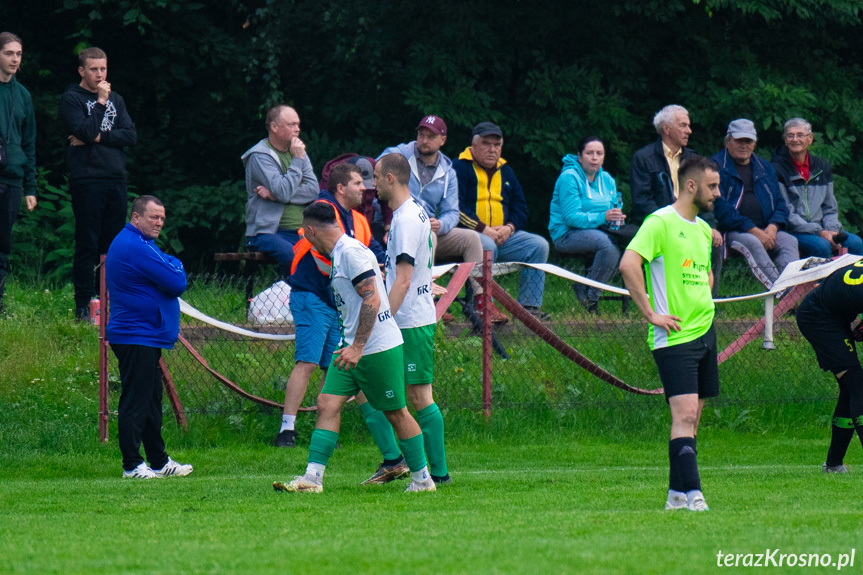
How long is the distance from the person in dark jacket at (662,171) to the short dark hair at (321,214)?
18.1 ft

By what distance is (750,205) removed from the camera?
1256cm

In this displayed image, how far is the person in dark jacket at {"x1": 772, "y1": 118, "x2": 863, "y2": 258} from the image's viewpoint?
12773 millimetres

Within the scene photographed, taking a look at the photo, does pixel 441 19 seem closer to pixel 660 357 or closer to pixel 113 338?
pixel 113 338

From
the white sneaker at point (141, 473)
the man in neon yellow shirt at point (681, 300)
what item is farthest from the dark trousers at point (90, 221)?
the man in neon yellow shirt at point (681, 300)

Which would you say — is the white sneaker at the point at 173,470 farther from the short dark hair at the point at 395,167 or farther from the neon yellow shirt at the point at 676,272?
the neon yellow shirt at the point at 676,272

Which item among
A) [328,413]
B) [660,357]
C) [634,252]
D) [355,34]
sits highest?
[355,34]

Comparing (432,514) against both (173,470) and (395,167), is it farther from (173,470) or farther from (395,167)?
(173,470)

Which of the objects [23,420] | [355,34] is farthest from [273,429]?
[355,34]

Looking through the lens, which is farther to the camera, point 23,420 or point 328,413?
point 23,420

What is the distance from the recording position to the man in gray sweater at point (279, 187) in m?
11.2

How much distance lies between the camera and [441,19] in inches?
666

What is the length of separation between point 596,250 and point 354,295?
537 cm

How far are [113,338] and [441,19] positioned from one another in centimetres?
968

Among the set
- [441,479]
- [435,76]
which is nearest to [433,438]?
[441,479]
